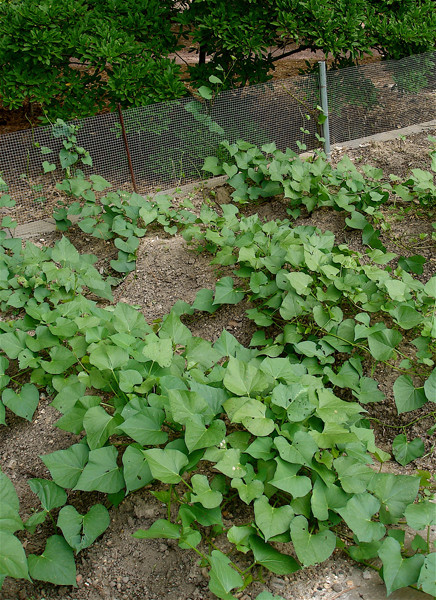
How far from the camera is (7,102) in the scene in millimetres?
4672

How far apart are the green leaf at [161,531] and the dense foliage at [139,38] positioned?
357 centimetres

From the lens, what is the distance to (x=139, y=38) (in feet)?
16.0

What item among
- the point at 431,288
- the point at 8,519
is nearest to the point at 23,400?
the point at 8,519

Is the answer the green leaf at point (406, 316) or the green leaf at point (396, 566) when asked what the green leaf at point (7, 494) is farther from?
Answer: the green leaf at point (406, 316)

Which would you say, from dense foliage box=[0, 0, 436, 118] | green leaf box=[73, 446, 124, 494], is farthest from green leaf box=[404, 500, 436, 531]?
dense foliage box=[0, 0, 436, 118]

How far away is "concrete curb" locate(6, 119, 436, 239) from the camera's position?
440 cm

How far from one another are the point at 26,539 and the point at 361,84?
174 inches

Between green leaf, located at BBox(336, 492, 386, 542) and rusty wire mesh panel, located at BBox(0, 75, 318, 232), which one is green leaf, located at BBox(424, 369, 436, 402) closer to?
green leaf, located at BBox(336, 492, 386, 542)

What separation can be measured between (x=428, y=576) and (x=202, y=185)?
348cm

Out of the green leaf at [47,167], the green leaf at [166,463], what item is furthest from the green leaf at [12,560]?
the green leaf at [47,167]

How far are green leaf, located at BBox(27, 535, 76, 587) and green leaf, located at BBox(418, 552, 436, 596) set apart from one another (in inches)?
45.8

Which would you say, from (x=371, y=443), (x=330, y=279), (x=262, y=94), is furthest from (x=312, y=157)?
(x=371, y=443)

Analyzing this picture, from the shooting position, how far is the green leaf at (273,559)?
76.2 inches

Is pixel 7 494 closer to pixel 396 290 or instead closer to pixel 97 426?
pixel 97 426
